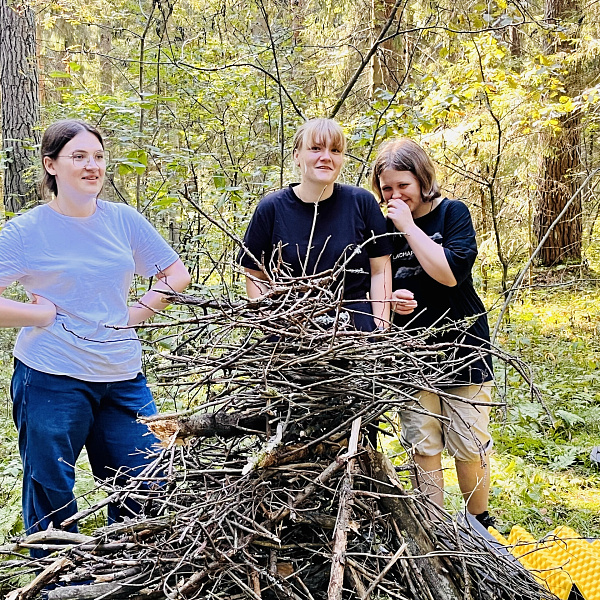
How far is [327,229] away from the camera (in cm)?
276

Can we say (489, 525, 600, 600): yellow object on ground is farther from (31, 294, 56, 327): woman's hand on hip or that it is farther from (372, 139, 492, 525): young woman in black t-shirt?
(31, 294, 56, 327): woman's hand on hip

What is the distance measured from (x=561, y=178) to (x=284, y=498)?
10.5 metres

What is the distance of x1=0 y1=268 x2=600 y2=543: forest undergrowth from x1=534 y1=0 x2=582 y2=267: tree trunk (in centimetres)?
213

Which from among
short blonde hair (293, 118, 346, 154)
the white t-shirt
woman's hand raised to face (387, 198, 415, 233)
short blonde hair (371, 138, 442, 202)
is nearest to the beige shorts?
woman's hand raised to face (387, 198, 415, 233)

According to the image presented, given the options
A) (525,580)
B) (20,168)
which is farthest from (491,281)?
(525,580)

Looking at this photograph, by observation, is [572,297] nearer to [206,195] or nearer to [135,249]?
[206,195]

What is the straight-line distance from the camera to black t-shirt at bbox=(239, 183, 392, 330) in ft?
8.87

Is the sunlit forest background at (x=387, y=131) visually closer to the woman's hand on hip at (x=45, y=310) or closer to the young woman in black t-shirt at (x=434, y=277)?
the woman's hand on hip at (x=45, y=310)

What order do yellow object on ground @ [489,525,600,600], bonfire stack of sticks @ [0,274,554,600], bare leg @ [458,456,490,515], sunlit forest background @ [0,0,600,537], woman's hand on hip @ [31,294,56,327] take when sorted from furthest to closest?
sunlit forest background @ [0,0,600,537]
bare leg @ [458,456,490,515]
woman's hand on hip @ [31,294,56,327]
yellow object on ground @ [489,525,600,600]
bonfire stack of sticks @ [0,274,554,600]

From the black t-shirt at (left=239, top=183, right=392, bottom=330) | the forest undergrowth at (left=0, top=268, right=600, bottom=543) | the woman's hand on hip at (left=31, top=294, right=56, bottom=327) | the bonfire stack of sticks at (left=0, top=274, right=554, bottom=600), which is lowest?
the forest undergrowth at (left=0, top=268, right=600, bottom=543)

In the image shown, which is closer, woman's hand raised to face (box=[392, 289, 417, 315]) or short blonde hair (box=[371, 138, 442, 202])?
woman's hand raised to face (box=[392, 289, 417, 315])

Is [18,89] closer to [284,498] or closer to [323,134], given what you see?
[323,134]

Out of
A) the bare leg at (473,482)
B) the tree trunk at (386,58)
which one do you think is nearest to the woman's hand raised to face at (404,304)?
the bare leg at (473,482)

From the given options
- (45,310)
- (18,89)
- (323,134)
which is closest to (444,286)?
(323,134)
